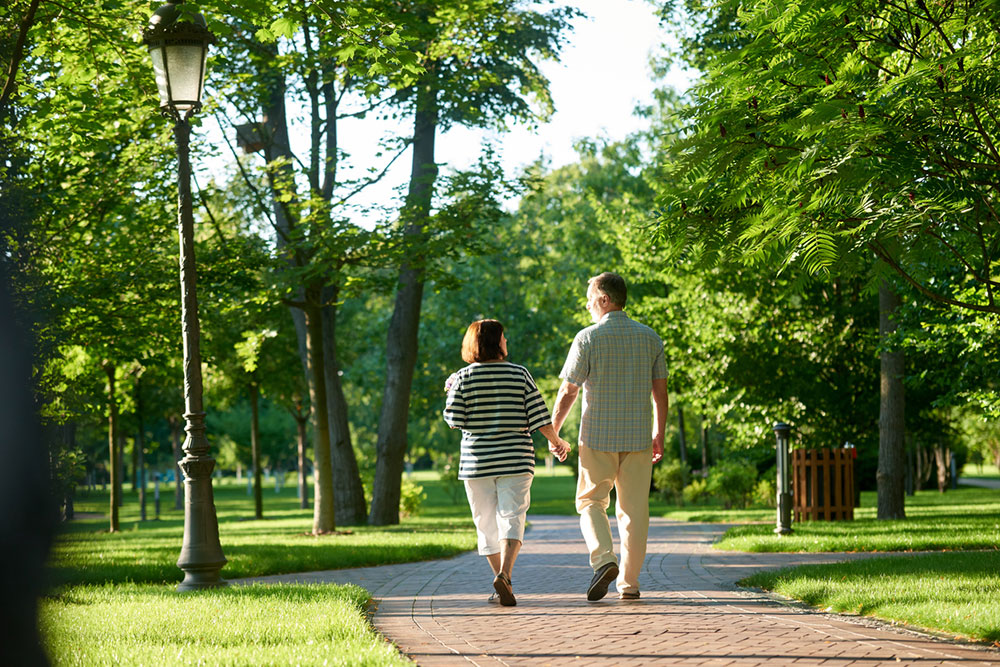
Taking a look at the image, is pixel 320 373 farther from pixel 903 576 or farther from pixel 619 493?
pixel 903 576

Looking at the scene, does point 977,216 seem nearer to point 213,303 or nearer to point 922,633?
point 922,633

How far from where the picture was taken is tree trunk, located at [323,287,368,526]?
1917 centimetres

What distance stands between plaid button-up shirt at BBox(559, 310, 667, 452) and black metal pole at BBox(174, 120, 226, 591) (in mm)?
3719

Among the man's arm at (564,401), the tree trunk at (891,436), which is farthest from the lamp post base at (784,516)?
the man's arm at (564,401)

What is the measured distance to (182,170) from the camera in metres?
9.42

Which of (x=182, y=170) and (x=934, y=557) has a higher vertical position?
(x=182, y=170)

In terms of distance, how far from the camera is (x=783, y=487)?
1324 centimetres

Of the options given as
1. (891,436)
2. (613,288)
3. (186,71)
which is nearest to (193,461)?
(186,71)

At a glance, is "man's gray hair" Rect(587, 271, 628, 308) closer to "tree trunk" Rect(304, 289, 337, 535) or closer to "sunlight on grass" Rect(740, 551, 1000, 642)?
"sunlight on grass" Rect(740, 551, 1000, 642)

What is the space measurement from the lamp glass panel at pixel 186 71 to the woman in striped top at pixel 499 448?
4.04 metres

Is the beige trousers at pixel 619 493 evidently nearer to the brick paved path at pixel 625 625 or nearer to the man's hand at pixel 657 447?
the man's hand at pixel 657 447

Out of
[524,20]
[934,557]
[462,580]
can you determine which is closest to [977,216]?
[934,557]

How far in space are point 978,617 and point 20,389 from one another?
6.19m

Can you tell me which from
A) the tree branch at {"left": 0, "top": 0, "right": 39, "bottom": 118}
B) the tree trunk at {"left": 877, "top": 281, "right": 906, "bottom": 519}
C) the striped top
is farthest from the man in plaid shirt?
the tree trunk at {"left": 877, "top": 281, "right": 906, "bottom": 519}
